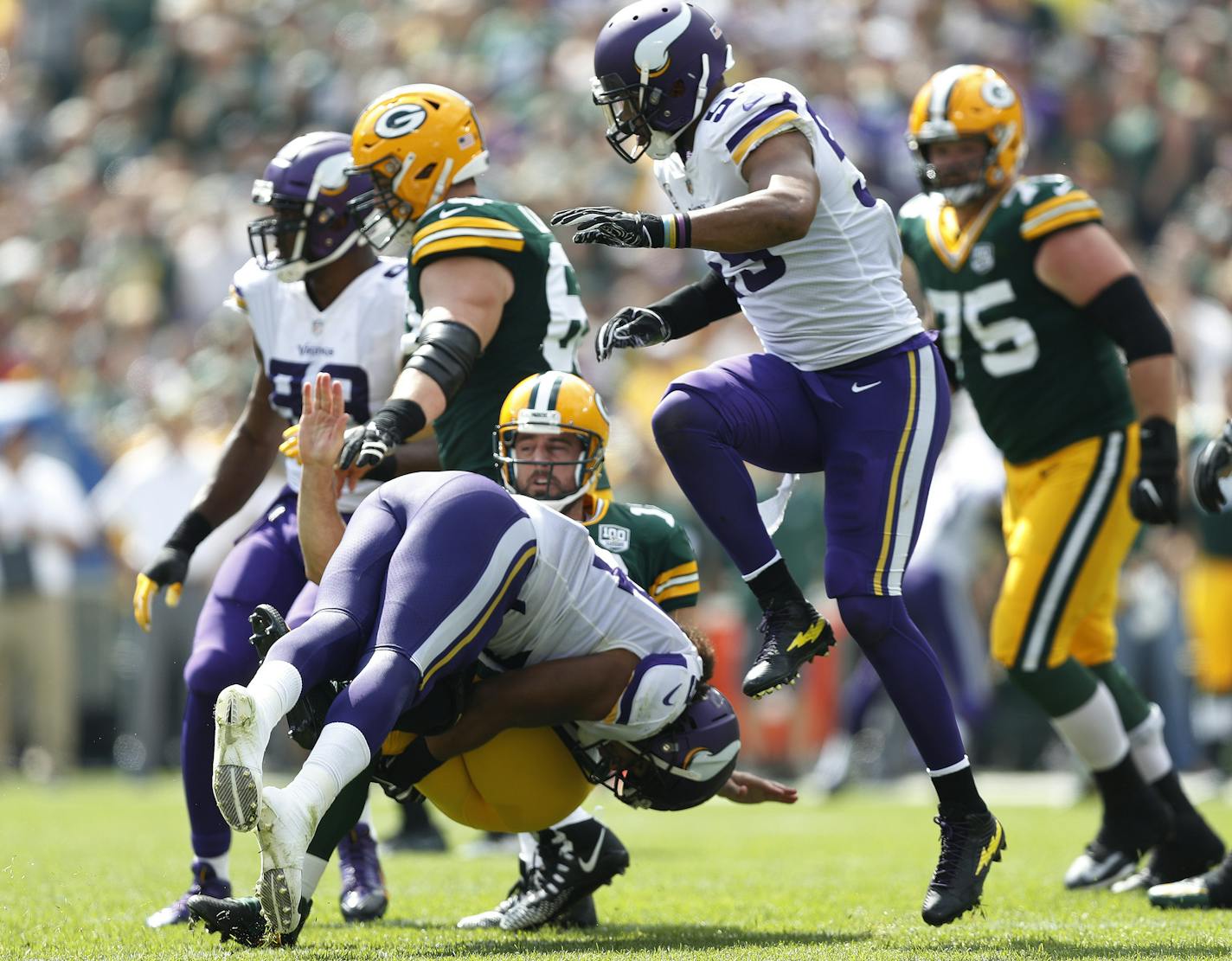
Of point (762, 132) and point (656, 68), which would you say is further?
point (656, 68)

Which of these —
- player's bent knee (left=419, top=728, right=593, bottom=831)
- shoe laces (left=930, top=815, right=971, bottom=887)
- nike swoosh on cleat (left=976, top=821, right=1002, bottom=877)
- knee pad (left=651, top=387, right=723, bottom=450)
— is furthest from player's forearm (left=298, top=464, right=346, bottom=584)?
nike swoosh on cleat (left=976, top=821, right=1002, bottom=877)

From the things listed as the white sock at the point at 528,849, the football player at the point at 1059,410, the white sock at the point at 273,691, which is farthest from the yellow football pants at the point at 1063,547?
the white sock at the point at 273,691

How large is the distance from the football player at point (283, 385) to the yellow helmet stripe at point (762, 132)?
4.25 ft

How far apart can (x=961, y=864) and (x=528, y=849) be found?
121cm

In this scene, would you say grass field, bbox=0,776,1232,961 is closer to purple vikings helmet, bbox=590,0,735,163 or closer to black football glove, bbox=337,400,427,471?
black football glove, bbox=337,400,427,471

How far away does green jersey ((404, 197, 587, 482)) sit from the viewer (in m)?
5.07

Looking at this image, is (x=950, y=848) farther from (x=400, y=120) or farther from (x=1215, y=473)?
(x=400, y=120)

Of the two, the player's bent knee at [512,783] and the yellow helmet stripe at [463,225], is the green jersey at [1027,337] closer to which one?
the yellow helmet stripe at [463,225]

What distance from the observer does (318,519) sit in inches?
184

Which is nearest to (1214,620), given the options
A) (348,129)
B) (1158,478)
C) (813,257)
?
(1158,478)

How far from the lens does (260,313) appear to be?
18.7ft

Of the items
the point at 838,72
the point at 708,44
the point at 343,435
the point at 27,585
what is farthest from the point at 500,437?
the point at 838,72

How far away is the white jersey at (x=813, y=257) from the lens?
4734 millimetres

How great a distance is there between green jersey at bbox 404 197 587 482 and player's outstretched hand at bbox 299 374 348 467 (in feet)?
2.10
